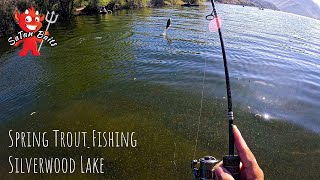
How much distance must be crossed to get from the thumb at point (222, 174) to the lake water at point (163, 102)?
5.69 meters

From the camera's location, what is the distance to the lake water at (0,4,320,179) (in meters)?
9.60

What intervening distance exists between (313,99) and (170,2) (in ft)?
227

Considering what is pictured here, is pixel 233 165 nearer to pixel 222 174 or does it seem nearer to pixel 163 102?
pixel 222 174

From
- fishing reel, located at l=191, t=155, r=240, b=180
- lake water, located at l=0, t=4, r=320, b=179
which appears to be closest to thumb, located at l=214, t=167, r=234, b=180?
fishing reel, located at l=191, t=155, r=240, b=180

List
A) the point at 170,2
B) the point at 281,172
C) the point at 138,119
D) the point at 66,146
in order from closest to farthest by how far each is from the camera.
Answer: the point at 281,172, the point at 66,146, the point at 138,119, the point at 170,2

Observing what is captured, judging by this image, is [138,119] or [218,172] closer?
[218,172]

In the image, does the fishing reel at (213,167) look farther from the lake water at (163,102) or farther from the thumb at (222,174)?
the lake water at (163,102)

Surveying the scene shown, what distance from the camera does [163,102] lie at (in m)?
13.2

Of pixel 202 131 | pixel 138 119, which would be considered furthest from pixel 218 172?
pixel 138 119

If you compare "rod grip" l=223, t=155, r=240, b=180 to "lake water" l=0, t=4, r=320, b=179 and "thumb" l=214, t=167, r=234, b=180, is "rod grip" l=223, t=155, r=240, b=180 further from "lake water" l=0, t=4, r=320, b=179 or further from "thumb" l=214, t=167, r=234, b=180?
"lake water" l=0, t=4, r=320, b=179

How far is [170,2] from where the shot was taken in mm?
77938

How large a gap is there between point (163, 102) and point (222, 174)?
10134 mm

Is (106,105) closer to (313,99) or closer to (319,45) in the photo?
(313,99)

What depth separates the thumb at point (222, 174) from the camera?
2.99 m
